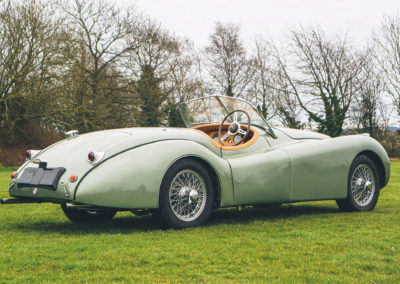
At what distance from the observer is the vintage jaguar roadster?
4898 mm

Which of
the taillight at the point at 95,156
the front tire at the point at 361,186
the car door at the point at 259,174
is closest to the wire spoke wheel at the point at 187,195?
the car door at the point at 259,174

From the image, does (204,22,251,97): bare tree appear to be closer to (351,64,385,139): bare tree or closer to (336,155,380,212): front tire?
(351,64,385,139): bare tree

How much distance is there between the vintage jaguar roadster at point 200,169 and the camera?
193 inches

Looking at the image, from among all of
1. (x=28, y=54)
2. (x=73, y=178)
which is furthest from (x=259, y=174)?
(x=28, y=54)

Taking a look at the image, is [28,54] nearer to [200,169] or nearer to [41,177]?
[41,177]

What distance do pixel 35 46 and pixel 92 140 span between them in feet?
64.4

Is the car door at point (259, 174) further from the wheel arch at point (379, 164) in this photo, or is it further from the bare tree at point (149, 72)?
the bare tree at point (149, 72)

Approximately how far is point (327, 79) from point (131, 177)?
30.4 metres

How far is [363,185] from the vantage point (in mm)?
7008

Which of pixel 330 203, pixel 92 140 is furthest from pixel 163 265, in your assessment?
pixel 330 203

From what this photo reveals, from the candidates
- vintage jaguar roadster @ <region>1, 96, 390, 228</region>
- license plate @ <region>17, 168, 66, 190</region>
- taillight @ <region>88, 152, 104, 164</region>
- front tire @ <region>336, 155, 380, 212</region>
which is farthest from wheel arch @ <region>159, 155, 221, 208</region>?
front tire @ <region>336, 155, 380, 212</region>

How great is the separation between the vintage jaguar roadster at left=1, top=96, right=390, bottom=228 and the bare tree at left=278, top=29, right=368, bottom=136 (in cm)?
2570

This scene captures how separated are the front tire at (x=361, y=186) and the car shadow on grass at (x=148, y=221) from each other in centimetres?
25

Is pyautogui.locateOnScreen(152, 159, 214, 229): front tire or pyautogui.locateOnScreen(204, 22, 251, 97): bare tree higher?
pyautogui.locateOnScreen(204, 22, 251, 97): bare tree
